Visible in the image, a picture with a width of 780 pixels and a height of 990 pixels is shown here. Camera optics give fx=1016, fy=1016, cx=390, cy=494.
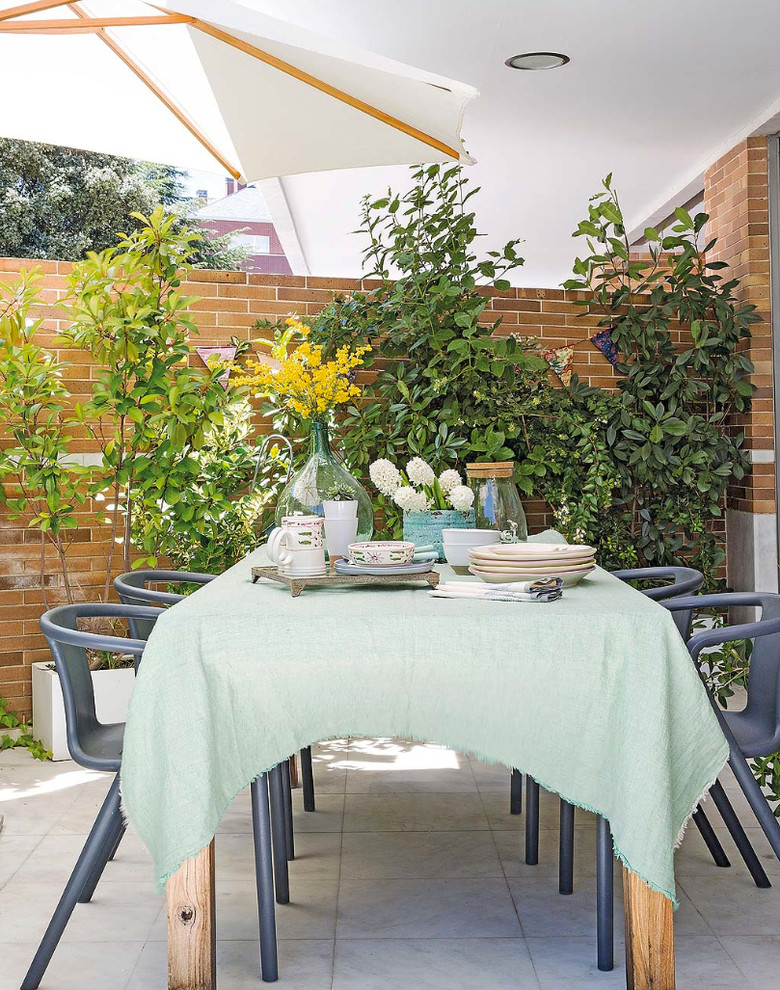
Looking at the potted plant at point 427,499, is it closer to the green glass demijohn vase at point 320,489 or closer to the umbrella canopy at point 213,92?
the green glass demijohn vase at point 320,489

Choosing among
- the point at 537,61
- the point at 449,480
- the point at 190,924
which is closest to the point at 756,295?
the point at 537,61

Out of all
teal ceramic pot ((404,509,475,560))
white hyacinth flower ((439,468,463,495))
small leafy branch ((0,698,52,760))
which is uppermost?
white hyacinth flower ((439,468,463,495))

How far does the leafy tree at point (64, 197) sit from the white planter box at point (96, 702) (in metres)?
12.2

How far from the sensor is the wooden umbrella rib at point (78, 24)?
2275 mm

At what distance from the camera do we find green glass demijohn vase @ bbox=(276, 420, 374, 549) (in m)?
2.70

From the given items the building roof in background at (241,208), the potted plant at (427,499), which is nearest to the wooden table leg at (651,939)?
the potted plant at (427,499)

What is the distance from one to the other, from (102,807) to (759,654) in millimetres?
1642

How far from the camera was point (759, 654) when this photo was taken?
258 cm

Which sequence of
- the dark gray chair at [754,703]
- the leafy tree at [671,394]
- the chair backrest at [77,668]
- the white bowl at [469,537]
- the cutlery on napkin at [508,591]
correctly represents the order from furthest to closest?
1. the leafy tree at [671,394]
2. the white bowl at [469,537]
3. the dark gray chair at [754,703]
4. the chair backrest at [77,668]
5. the cutlery on napkin at [508,591]

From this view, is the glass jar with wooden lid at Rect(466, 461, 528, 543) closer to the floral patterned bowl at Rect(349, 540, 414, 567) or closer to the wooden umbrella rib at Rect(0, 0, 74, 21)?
the floral patterned bowl at Rect(349, 540, 414, 567)

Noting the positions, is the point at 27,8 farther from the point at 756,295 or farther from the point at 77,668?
the point at 756,295

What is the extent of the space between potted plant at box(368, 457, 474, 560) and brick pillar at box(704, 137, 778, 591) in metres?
2.72

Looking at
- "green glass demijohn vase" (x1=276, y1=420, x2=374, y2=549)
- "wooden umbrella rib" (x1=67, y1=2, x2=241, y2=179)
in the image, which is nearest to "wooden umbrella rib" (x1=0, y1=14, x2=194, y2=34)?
"wooden umbrella rib" (x1=67, y1=2, x2=241, y2=179)

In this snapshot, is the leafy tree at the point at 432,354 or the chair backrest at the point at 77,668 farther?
the leafy tree at the point at 432,354
